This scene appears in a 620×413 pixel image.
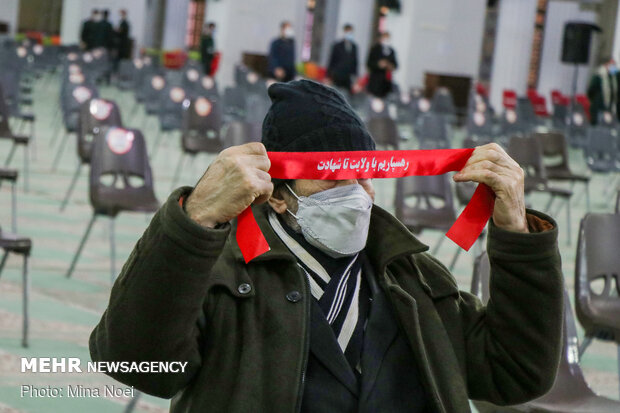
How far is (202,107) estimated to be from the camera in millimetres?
10719

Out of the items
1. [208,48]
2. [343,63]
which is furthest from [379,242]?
[208,48]

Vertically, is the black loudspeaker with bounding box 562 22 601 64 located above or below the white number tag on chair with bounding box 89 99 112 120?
above

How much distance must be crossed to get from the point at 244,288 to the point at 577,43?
66.5 feet

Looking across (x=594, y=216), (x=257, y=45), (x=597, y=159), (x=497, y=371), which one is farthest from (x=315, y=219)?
(x=257, y=45)

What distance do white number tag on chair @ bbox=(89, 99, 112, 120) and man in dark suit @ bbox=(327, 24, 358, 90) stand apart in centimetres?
1198

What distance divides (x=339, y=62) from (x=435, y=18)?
21.5 feet

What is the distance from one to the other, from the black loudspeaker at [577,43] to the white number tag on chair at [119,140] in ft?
51.2

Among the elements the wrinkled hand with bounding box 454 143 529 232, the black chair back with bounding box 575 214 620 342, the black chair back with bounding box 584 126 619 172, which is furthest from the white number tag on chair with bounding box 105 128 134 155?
the black chair back with bounding box 584 126 619 172

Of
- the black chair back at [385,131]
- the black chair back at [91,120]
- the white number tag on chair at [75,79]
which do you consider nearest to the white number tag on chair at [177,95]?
the white number tag on chair at [75,79]

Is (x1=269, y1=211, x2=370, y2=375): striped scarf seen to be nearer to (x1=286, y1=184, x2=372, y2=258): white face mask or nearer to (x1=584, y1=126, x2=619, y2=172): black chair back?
(x1=286, y1=184, x2=372, y2=258): white face mask

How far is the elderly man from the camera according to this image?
6.91 ft

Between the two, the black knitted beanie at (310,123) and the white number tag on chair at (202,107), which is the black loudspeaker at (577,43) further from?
the black knitted beanie at (310,123)

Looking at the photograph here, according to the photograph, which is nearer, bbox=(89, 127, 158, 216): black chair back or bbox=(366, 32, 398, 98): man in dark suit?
bbox=(89, 127, 158, 216): black chair back

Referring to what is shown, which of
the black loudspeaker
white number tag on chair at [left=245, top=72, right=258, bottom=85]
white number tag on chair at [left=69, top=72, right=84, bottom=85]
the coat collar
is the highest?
the black loudspeaker
